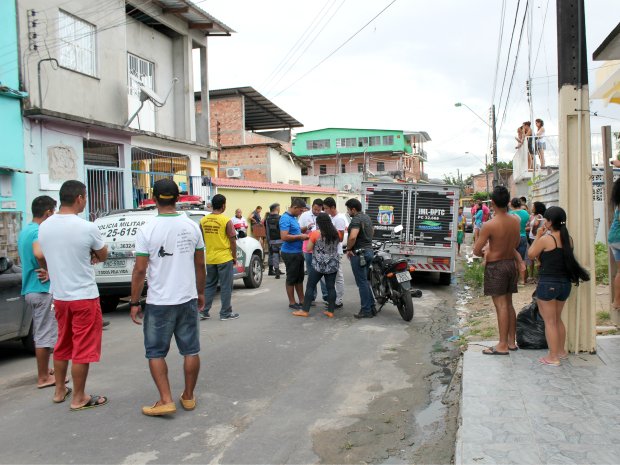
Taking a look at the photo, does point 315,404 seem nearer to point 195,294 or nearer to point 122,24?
point 195,294

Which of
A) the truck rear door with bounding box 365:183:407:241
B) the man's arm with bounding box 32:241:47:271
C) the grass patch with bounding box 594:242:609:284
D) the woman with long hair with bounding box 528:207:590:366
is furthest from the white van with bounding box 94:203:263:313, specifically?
the grass patch with bounding box 594:242:609:284

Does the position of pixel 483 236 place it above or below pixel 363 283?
above

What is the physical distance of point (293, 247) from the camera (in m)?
8.17

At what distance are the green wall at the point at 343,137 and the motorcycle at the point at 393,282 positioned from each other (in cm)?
5342

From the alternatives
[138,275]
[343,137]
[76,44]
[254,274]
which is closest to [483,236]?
[138,275]

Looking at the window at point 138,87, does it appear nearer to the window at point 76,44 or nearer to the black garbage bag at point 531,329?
the window at point 76,44

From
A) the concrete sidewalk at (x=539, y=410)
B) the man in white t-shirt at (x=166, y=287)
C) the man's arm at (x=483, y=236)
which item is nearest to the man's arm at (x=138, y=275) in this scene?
the man in white t-shirt at (x=166, y=287)

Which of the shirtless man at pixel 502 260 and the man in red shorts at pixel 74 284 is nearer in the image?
the man in red shorts at pixel 74 284

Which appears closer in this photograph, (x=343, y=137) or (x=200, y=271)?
(x=200, y=271)

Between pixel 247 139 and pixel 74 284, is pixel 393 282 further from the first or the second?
pixel 247 139

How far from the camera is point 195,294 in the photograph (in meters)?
4.09

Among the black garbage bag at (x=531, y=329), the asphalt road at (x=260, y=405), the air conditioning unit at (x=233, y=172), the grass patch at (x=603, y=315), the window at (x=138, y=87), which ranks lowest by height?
the asphalt road at (x=260, y=405)

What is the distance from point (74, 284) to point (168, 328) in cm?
95

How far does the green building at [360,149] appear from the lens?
60.8 metres
